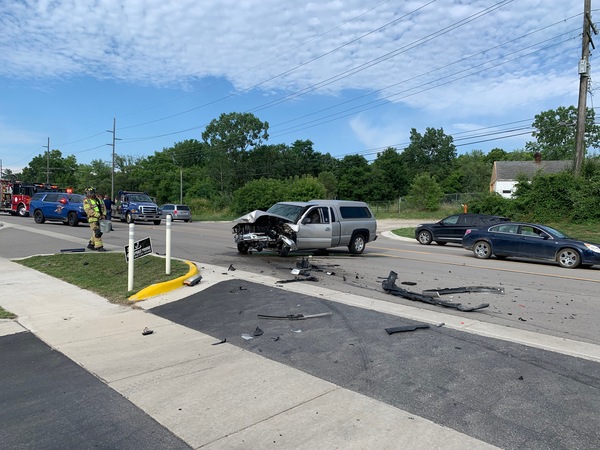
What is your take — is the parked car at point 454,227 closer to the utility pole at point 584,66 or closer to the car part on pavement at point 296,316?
the utility pole at point 584,66

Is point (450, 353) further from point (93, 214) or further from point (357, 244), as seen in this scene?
point (93, 214)

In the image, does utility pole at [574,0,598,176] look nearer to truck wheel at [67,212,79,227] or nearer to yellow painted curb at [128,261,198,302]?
yellow painted curb at [128,261,198,302]

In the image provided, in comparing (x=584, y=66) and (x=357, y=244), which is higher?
(x=584, y=66)

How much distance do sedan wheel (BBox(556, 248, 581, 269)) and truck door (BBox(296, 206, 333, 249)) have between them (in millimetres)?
7246

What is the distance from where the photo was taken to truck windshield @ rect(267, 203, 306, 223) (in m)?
13.7

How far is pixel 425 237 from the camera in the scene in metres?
22.1

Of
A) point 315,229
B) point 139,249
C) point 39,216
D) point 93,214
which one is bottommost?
point 39,216

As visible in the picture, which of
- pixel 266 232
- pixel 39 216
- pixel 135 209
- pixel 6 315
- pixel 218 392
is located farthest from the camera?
pixel 135 209

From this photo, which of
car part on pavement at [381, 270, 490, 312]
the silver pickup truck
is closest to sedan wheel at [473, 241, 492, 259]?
the silver pickup truck

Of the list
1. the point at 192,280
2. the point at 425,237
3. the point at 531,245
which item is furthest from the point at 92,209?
the point at 425,237

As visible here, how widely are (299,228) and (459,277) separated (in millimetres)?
4746

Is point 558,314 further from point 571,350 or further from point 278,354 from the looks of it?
point 278,354

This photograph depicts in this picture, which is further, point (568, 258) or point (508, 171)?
point (508, 171)

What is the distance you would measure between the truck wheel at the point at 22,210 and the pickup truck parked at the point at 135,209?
27.4ft
